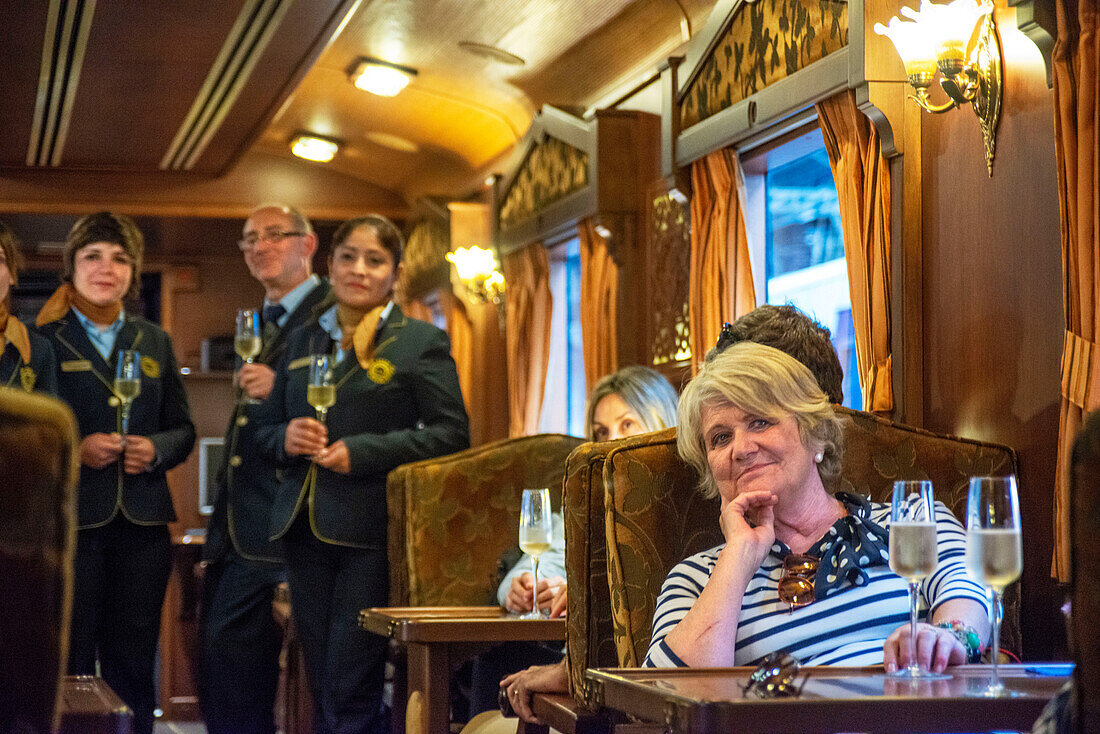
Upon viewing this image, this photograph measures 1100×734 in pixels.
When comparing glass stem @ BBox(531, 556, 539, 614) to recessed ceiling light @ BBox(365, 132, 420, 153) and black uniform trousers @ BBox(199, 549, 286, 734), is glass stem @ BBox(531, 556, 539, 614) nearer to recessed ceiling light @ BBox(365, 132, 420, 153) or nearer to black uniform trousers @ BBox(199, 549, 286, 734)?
black uniform trousers @ BBox(199, 549, 286, 734)

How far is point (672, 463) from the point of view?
243 centimetres

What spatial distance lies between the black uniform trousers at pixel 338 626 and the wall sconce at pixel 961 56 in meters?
2.03

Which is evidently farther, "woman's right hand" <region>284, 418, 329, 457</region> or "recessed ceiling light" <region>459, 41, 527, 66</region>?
"recessed ceiling light" <region>459, 41, 527, 66</region>

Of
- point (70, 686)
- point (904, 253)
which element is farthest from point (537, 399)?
point (70, 686)

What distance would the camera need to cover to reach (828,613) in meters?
2.11

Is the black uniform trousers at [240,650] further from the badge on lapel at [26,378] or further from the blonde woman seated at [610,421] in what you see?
the blonde woman seated at [610,421]

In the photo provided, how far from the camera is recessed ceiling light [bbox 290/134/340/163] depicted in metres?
8.59

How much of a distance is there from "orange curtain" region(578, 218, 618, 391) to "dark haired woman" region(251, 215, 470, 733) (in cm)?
194

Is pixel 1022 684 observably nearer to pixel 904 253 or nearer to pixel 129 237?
pixel 904 253

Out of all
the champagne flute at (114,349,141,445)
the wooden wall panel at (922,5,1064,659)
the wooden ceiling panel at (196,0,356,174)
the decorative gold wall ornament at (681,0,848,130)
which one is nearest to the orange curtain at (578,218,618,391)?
the decorative gold wall ornament at (681,0,848,130)

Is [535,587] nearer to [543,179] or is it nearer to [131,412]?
[131,412]

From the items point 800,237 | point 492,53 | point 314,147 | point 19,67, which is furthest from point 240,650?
point 314,147

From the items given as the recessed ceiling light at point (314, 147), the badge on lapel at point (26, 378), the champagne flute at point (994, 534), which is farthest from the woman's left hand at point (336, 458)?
the recessed ceiling light at point (314, 147)

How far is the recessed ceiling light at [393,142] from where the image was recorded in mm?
8413
